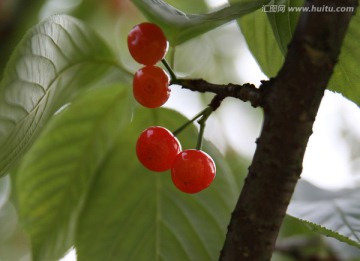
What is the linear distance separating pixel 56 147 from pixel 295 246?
Result: 0.93 m

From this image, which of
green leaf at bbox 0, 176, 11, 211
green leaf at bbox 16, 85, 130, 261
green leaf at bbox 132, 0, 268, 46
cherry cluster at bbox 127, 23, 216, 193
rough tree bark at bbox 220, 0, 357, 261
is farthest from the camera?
green leaf at bbox 0, 176, 11, 211

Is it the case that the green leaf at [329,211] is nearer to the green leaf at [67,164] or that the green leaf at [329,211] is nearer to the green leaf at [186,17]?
the green leaf at [186,17]

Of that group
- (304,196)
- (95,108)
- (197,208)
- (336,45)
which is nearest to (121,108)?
(95,108)

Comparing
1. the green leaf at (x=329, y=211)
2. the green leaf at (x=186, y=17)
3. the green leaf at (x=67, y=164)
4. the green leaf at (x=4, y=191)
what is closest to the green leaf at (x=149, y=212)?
the green leaf at (x=67, y=164)

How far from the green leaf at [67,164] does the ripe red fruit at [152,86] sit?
0.39 metres

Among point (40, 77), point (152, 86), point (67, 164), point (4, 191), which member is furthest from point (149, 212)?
point (4, 191)

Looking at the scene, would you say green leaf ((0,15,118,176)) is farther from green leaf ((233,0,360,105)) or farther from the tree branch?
green leaf ((233,0,360,105))

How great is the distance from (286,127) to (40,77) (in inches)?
16.9

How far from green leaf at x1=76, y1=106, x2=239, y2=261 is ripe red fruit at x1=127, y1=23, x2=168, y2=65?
1.14 ft

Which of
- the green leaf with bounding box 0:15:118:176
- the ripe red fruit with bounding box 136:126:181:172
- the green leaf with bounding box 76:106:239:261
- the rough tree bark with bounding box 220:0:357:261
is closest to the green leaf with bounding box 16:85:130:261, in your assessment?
the green leaf with bounding box 76:106:239:261

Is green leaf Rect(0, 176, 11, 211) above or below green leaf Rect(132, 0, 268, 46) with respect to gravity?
above

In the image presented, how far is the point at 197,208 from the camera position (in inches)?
57.4

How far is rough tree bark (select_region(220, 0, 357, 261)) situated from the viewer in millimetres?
909

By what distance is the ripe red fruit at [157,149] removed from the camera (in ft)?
3.77
